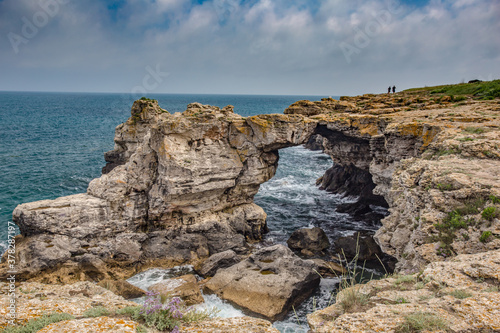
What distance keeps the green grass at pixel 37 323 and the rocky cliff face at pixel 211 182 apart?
1238cm

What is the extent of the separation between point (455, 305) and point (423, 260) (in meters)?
4.79

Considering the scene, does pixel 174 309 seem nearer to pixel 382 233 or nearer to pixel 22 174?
pixel 382 233

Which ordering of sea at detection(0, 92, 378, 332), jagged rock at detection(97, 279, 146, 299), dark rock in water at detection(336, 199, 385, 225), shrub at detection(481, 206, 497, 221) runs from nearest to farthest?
1. shrub at detection(481, 206, 497, 221)
2. jagged rock at detection(97, 279, 146, 299)
3. sea at detection(0, 92, 378, 332)
4. dark rock in water at detection(336, 199, 385, 225)

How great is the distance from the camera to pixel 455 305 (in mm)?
5984

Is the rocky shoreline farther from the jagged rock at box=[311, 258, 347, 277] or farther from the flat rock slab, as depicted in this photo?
the flat rock slab

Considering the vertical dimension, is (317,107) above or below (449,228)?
above

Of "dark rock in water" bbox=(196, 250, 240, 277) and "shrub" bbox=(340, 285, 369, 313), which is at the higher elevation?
"shrub" bbox=(340, 285, 369, 313)

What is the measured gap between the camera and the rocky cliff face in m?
14.9

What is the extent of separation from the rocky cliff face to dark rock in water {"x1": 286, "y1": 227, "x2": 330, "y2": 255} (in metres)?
3.35

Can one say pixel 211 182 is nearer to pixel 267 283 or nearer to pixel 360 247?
pixel 267 283

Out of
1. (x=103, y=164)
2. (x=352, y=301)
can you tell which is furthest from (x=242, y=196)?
(x=103, y=164)

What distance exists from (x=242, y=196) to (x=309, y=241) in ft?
23.6

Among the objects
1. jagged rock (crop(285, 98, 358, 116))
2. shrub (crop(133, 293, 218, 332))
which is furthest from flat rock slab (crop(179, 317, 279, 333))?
jagged rock (crop(285, 98, 358, 116))

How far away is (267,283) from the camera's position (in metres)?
18.0
